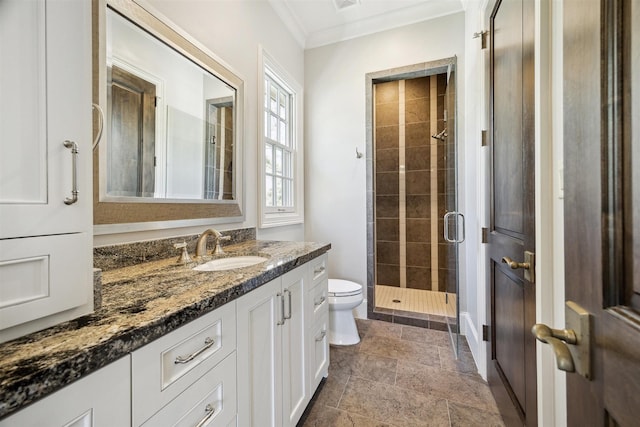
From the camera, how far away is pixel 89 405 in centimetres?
46

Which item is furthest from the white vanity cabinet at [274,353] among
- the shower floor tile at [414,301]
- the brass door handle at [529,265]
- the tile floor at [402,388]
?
the shower floor tile at [414,301]

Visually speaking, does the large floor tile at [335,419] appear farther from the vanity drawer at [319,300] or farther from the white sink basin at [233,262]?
the white sink basin at [233,262]

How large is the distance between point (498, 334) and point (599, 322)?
1190 millimetres

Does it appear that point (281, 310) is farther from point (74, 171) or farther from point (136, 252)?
point (74, 171)

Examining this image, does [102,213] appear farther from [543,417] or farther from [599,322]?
[543,417]

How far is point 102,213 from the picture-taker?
3.31ft

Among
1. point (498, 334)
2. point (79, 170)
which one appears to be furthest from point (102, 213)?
point (498, 334)

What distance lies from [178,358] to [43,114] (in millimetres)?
597

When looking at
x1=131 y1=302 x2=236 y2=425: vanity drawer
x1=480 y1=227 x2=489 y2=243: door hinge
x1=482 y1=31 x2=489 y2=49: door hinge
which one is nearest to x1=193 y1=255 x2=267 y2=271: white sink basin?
x1=131 y1=302 x2=236 y2=425: vanity drawer

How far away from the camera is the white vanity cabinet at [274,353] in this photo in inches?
34.8

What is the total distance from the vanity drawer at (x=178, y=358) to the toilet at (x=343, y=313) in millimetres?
1304

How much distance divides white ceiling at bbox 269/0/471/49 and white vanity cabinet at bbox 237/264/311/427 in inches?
90.8

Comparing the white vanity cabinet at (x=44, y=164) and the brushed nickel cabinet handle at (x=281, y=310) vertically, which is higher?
the white vanity cabinet at (x=44, y=164)

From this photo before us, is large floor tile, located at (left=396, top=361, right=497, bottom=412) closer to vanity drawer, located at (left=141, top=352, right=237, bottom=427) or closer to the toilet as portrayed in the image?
the toilet
